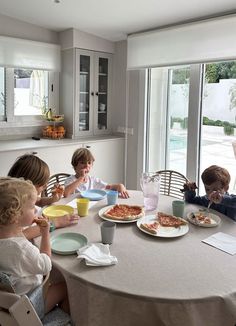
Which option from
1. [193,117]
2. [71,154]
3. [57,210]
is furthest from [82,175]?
[193,117]

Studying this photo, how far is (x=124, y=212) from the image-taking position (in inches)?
72.7

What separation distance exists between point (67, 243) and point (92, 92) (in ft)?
9.20

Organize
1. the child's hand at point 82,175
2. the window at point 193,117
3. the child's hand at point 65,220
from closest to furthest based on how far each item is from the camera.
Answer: the child's hand at point 65,220 → the child's hand at point 82,175 → the window at point 193,117

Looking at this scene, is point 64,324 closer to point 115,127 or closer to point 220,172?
point 220,172

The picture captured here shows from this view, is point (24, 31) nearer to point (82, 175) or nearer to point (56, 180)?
point (56, 180)

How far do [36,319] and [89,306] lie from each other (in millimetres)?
203

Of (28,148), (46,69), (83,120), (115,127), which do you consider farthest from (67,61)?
(28,148)

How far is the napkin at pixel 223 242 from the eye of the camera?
1.46 metres

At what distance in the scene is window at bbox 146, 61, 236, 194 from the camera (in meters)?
3.12

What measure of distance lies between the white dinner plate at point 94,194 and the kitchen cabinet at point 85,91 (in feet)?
→ 5.95

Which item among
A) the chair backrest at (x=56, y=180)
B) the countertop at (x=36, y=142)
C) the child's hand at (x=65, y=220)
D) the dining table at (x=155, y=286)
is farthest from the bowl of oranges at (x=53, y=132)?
the dining table at (x=155, y=286)

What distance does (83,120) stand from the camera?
160 inches

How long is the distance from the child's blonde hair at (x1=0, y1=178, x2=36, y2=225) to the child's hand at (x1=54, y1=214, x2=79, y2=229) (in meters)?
0.43

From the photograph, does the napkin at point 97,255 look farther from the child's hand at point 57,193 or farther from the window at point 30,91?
the window at point 30,91
